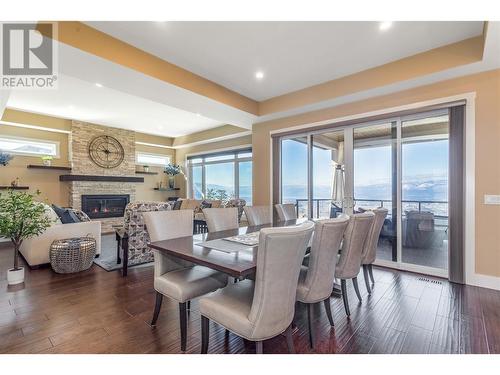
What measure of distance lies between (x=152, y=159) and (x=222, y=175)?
9.08ft

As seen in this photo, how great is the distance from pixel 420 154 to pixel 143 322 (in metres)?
4.14

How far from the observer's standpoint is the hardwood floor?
1.84 m

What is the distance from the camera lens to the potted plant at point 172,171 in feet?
27.3

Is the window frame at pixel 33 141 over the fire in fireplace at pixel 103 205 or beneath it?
over

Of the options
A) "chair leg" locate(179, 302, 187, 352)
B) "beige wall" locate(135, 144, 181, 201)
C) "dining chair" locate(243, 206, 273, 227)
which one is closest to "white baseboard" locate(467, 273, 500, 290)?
"dining chair" locate(243, 206, 273, 227)

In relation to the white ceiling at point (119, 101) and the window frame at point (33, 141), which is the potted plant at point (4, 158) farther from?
the white ceiling at point (119, 101)

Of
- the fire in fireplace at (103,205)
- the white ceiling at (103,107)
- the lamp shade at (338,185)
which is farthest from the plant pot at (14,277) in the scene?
the lamp shade at (338,185)

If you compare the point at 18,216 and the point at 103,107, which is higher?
the point at 103,107

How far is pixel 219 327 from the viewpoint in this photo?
215cm

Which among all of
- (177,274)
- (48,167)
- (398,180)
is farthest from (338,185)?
(48,167)

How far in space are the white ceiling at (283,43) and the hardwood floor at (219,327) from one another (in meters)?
2.96

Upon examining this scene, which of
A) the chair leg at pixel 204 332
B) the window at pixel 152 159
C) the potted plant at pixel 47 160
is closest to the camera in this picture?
the chair leg at pixel 204 332

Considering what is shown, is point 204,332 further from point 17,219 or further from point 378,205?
point 378,205
